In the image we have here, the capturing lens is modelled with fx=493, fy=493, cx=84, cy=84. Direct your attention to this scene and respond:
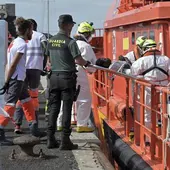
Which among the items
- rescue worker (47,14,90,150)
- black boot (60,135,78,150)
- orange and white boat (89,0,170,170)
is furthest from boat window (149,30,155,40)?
black boot (60,135,78,150)

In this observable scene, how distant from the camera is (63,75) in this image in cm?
650

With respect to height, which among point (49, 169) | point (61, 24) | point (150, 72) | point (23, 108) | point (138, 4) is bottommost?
point (49, 169)

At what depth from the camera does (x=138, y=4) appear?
9484mm

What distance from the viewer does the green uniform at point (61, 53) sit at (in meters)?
6.41

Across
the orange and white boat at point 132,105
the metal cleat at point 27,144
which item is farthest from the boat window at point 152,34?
the metal cleat at point 27,144

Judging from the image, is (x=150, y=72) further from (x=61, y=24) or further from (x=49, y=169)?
(x=49, y=169)

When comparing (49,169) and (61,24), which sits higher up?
(61,24)

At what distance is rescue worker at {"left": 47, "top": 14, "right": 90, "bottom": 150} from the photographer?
6434 mm

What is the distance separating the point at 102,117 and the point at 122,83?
0.90 metres

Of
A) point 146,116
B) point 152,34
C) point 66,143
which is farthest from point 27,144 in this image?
point 152,34

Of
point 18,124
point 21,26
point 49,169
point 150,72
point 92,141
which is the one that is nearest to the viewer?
point 49,169

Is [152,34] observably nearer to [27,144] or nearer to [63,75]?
[63,75]

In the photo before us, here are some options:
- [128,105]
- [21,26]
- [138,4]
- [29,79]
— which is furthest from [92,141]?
[138,4]

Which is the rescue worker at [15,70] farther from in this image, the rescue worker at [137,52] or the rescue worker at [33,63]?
the rescue worker at [137,52]
